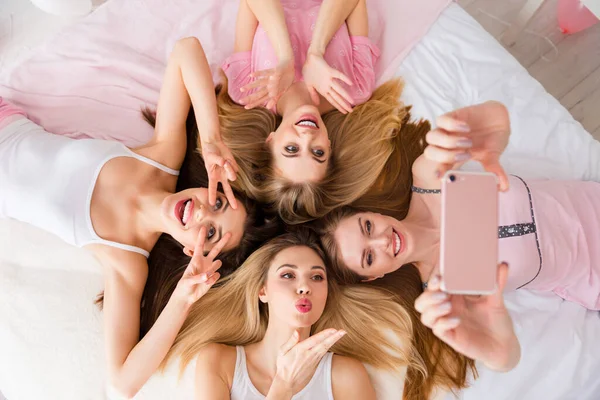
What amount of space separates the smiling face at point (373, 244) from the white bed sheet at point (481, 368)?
39cm

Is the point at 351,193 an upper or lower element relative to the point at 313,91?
lower

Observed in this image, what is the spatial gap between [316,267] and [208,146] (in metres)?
0.49

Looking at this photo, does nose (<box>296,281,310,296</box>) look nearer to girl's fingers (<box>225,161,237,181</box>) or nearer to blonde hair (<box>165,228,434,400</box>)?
blonde hair (<box>165,228,434,400</box>)

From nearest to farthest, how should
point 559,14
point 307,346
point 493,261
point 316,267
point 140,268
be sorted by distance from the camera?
point 493,261 → point 307,346 → point 316,267 → point 140,268 → point 559,14

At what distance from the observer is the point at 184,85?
1.63 metres

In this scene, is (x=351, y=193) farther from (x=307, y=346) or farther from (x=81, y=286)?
(x=81, y=286)

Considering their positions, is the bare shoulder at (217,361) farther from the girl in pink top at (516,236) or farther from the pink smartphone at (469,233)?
the pink smartphone at (469,233)

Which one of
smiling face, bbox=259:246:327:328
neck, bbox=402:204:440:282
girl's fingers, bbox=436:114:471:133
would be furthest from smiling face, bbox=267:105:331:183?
girl's fingers, bbox=436:114:471:133

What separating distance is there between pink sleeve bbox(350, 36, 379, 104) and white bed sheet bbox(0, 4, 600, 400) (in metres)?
0.24

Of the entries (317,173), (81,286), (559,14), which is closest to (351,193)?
(317,173)

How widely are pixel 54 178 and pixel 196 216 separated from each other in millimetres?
500

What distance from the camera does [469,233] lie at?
1.11m

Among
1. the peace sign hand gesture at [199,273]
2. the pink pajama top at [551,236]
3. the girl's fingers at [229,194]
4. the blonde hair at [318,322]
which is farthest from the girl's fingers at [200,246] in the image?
the pink pajama top at [551,236]

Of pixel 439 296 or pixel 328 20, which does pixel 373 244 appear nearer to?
pixel 439 296
